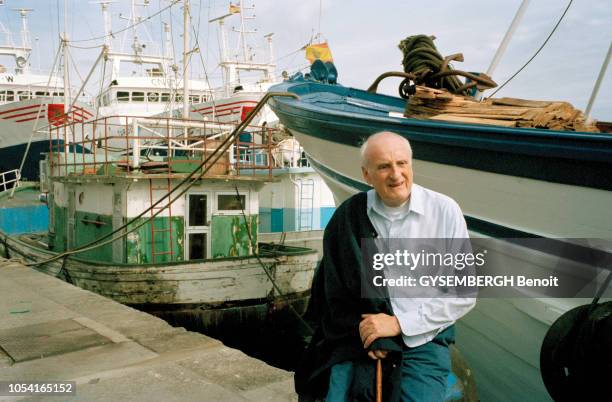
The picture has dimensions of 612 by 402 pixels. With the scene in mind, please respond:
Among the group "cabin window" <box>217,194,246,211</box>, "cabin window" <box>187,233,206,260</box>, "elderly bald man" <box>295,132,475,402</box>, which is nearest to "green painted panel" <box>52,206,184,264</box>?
"cabin window" <box>187,233,206,260</box>

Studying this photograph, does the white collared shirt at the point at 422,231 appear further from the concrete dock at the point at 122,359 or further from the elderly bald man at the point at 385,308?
the concrete dock at the point at 122,359

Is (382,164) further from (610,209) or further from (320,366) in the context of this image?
(610,209)

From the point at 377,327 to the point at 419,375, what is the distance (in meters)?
0.25

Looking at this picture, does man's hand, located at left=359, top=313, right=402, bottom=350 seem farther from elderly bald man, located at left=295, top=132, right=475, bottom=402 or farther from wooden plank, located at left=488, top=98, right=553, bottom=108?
wooden plank, located at left=488, top=98, right=553, bottom=108

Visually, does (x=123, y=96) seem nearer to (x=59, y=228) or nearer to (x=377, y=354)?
(x=59, y=228)

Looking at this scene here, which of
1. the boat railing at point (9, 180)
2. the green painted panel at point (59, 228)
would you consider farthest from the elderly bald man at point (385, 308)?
the boat railing at point (9, 180)

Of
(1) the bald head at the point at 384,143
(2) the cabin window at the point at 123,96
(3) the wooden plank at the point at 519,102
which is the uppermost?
(2) the cabin window at the point at 123,96

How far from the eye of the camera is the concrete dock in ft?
11.3

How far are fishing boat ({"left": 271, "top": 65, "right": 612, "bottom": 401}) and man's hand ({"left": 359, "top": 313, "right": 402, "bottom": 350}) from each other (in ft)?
6.49

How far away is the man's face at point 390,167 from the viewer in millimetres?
1893

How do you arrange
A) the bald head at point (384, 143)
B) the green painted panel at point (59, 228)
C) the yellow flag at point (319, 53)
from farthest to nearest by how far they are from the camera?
the green painted panel at point (59, 228), the yellow flag at point (319, 53), the bald head at point (384, 143)

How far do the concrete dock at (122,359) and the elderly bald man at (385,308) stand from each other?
1612mm

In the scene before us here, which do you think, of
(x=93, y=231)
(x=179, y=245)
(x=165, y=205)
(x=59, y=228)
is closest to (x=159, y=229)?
(x=179, y=245)

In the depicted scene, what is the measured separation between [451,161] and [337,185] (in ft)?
6.03
